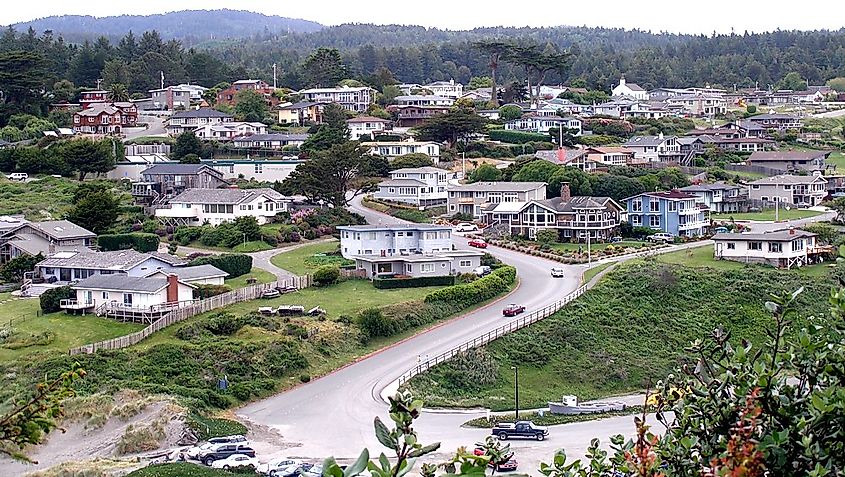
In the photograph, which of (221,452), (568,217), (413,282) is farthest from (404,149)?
(221,452)

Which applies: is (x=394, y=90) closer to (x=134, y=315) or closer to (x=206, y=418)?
(x=134, y=315)

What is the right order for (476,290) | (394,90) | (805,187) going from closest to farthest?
1. (476,290)
2. (805,187)
3. (394,90)

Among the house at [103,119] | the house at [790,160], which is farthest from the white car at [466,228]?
the house at [103,119]

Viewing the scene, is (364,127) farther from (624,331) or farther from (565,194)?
(624,331)

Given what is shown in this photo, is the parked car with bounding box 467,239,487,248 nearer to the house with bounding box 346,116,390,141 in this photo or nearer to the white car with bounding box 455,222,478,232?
the white car with bounding box 455,222,478,232

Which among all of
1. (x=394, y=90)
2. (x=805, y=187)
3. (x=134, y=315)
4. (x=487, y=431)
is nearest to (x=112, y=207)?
(x=134, y=315)

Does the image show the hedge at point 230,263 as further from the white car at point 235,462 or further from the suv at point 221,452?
the white car at point 235,462

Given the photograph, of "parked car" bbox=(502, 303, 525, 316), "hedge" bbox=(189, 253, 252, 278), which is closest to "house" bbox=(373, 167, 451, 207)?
"hedge" bbox=(189, 253, 252, 278)
